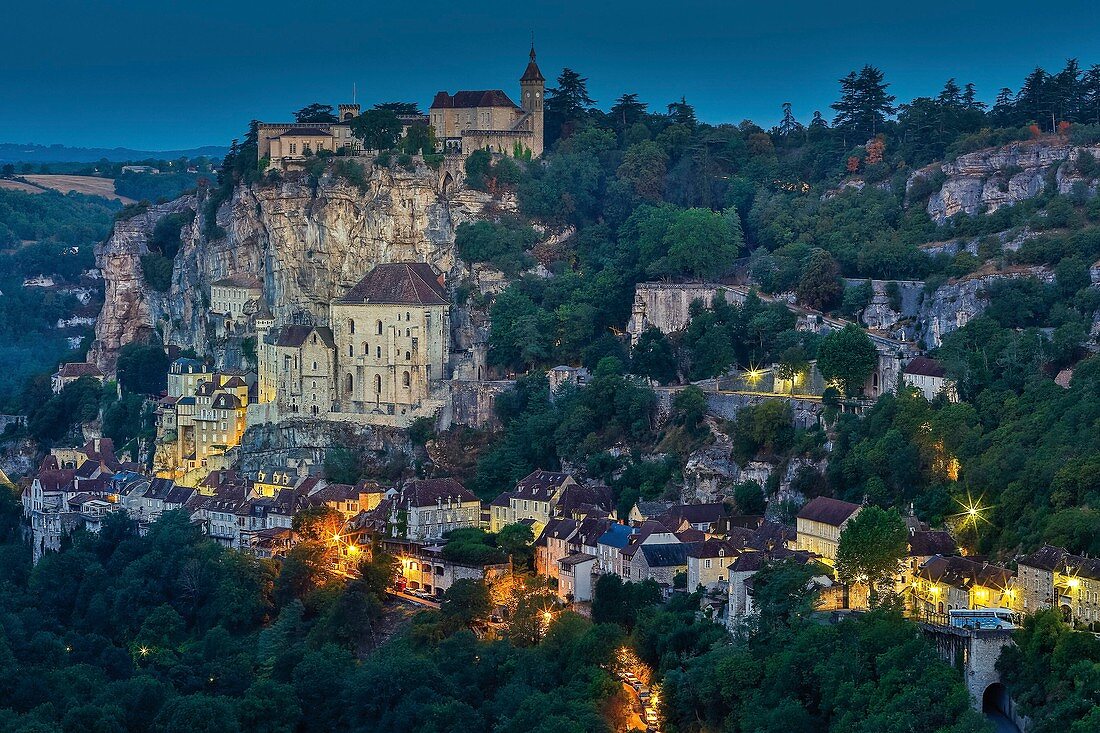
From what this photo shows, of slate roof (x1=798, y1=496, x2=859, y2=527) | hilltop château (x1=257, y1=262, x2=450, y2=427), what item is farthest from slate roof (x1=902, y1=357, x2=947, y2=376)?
hilltop château (x1=257, y1=262, x2=450, y2=427)

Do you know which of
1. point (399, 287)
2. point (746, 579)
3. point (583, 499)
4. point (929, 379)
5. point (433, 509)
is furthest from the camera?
point (399, 287)

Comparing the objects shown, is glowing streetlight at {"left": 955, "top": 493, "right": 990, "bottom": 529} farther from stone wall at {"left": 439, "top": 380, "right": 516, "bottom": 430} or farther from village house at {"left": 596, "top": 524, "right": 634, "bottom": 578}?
stone wall at {"left": 439, "top": 380, "right": 516, "bottom": 430}

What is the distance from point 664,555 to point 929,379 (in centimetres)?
1053

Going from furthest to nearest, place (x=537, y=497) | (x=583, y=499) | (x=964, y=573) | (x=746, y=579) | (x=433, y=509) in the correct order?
(x=433, y=509), (x=537, y=497), (x=583, y=499), (x=746, y=579), (x=964, y=573)

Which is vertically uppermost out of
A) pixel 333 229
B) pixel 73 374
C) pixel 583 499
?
pixel 333 229

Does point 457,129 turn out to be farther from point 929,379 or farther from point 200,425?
point 929,379

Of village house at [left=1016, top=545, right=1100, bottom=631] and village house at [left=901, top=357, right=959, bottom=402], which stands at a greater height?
village house at [left=901, top=357, right=959, bottom=402]

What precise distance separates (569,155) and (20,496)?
2513 centimetres

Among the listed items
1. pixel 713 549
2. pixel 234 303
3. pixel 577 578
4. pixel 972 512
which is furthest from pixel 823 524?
pixel 234 303

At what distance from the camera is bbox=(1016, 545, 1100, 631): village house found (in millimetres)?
45312

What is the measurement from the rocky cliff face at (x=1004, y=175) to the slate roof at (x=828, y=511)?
68.1 feet

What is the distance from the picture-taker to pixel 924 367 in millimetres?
60844

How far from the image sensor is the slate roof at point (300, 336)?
73.7 metres

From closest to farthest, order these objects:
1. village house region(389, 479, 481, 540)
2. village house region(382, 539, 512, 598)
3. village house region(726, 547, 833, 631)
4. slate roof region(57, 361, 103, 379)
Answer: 1. village house region(726, 547, 833, 631)
2. village house region(382, 539, 512, 598)
3. village house region(389, 479, 481, 540)
4. slate roof region(57, 361, 103, 379)
